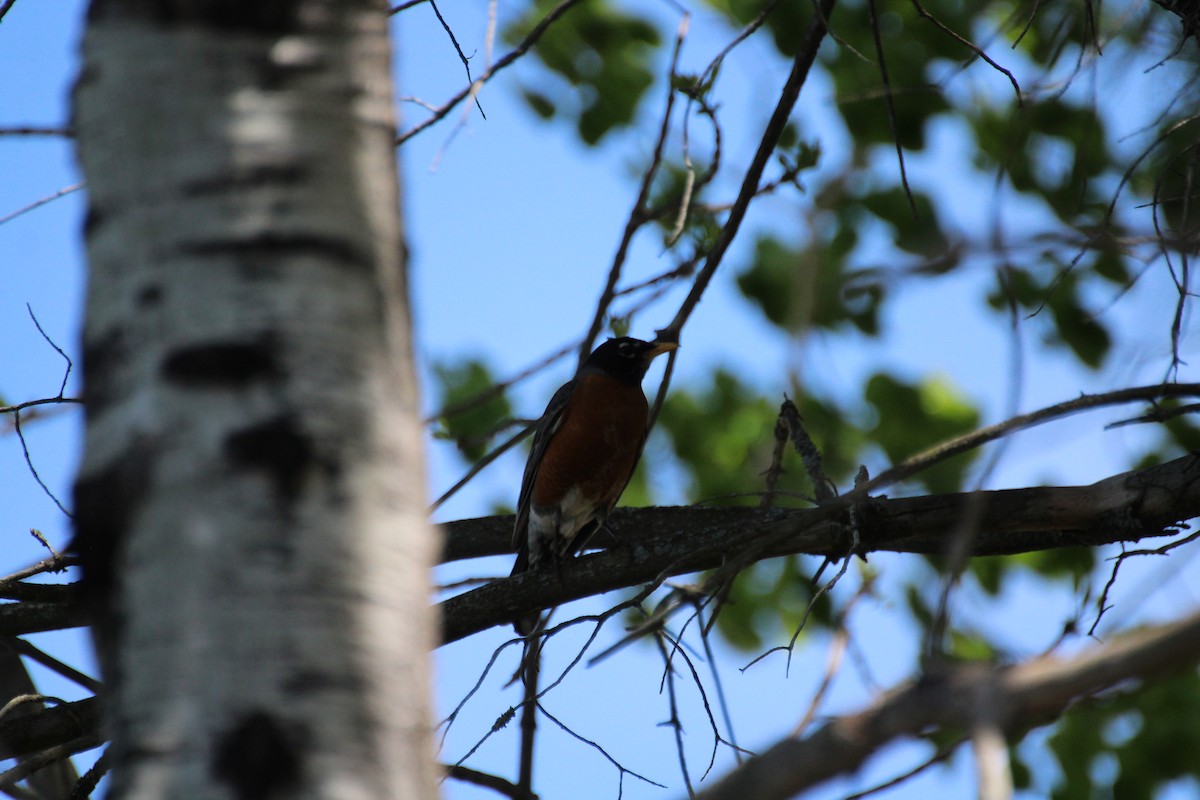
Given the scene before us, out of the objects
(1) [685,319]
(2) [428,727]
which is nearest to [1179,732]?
(1) [685,319]

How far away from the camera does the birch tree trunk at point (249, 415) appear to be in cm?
97

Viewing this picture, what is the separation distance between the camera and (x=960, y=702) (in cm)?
88

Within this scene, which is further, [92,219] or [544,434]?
[544,434]

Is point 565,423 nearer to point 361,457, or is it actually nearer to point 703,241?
point 703,241

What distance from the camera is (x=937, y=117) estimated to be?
604cm

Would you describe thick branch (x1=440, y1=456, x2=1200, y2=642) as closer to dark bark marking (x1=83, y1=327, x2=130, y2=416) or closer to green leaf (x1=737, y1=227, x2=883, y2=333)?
dark bark marking (x1=83, y1=327, x2=130, y2=416)

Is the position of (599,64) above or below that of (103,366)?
above

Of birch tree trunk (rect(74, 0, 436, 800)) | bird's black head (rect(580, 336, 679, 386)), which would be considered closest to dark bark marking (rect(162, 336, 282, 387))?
birch tree trunk (rect(74, 0, 436, 800))

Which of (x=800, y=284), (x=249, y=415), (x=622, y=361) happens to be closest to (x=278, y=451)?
(x=249, y=415)

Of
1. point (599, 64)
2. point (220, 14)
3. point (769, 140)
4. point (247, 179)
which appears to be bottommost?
point (247, 179)

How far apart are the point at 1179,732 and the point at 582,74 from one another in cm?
477

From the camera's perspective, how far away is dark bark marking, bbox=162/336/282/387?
1.04 metres

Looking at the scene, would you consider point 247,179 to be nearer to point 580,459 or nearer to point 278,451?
point 278,451

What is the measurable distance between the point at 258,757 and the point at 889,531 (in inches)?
94.9
